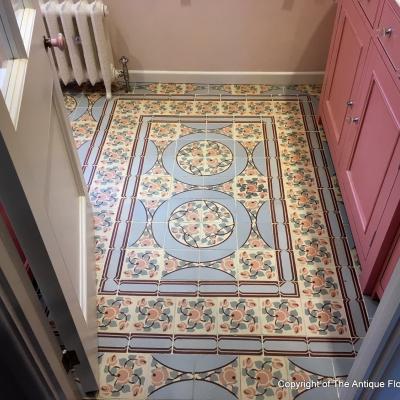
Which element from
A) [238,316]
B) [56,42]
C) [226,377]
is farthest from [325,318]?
[56,42]

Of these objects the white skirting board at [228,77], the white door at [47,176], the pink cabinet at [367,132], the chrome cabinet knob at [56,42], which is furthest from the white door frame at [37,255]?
the white skirting board at [228,77]

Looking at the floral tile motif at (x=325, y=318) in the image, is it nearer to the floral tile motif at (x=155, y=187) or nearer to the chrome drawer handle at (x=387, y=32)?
the floral tile motif at (x=155, y=187)

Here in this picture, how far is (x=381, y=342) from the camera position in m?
1.10

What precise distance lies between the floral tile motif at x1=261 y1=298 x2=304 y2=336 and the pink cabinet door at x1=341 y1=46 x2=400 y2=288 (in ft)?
0.92

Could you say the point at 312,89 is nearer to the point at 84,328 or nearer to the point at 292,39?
the point at 292,39

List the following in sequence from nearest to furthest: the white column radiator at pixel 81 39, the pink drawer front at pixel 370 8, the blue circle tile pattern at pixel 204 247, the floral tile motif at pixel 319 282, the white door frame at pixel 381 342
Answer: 1. the white door frame at pixel 381 342
2. the pink drawer front at pixel 370 8
3. the floral tile motif at pixel 319 282
4. the blue circle tile pattern at pixel 204 247
5. the white column radiator at pixel 81 39

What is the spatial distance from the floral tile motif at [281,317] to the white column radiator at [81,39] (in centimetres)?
160

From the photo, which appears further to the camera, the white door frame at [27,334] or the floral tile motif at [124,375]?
the floral tile motif at [124,375]

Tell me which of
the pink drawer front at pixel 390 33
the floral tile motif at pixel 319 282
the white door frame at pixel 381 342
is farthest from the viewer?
the floral tile motif at pixel 319 282

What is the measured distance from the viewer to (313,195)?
2.12 m

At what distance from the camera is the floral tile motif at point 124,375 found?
150 centimetres

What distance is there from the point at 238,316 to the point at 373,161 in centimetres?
74

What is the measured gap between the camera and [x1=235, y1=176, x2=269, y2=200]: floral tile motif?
212 cm

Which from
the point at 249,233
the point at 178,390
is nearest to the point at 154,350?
the point at 178,390
